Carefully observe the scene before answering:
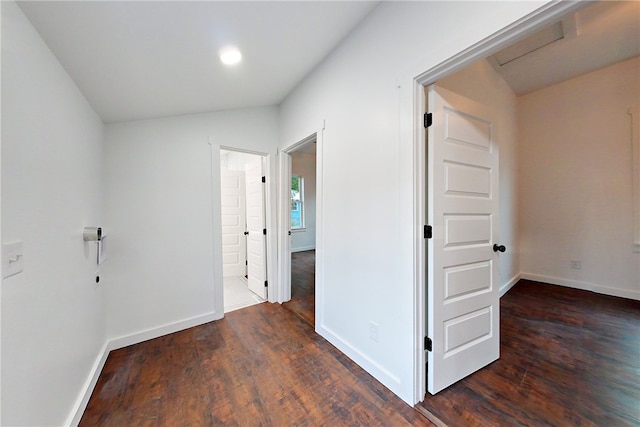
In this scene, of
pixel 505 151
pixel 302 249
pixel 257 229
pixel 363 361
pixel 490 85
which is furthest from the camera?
pixel 302 249

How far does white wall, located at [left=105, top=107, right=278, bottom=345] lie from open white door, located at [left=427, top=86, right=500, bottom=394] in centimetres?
222

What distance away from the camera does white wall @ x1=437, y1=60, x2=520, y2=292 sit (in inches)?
103

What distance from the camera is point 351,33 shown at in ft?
6.31

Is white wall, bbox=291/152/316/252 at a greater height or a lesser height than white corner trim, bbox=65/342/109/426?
greater

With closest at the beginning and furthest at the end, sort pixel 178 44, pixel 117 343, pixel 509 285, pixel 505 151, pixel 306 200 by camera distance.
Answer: pixel 178 44 → pixel 117 343 → pixel 505 151 → pixel 509 285 → pixel 306 200

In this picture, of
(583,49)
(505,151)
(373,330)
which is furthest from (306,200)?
(583,49)

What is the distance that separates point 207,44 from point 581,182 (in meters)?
5.04

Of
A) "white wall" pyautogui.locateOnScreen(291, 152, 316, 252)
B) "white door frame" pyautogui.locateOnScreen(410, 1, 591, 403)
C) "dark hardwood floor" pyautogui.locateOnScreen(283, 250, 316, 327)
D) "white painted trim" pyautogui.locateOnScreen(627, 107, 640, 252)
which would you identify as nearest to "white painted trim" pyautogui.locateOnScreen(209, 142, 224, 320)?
"dark hardwood floor" pyautogui.locateOnScreen(283, 250, 316, 327)

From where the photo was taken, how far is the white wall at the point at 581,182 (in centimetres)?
309

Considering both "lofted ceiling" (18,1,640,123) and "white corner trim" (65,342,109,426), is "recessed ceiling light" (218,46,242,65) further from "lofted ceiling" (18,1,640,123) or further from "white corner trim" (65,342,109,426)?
"white corner trim" (65,342,109,426)

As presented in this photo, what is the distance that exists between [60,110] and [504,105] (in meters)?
4.73

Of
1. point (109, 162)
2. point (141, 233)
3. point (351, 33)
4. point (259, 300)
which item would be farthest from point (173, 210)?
point (351, 33)

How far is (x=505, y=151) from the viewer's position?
11.2 feet

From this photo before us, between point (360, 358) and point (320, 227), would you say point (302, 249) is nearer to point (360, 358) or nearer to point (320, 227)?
point (320, 227)
